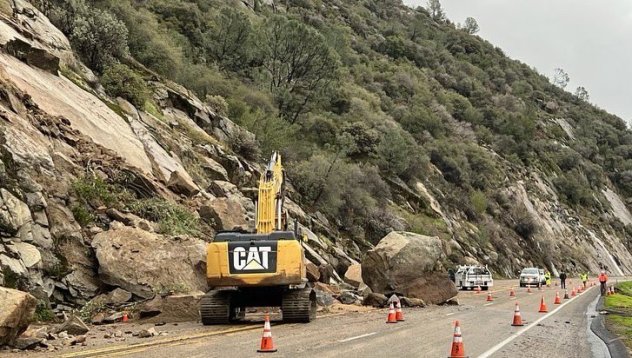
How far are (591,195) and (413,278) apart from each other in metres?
75.0

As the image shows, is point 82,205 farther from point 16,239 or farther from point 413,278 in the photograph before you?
point 413,278

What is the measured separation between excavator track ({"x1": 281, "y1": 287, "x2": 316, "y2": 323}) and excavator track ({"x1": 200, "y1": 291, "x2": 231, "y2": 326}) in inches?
57.7

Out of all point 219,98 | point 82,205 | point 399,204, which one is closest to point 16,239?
point 82,205

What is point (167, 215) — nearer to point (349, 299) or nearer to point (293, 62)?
point (349, 299)

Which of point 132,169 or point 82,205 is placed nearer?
point 82,205

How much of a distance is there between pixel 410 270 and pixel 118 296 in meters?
12.3

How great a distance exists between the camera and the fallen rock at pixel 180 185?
23.9 m

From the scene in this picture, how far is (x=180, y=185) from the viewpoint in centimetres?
2411

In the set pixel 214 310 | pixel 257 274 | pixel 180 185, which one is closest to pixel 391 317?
pixel 257 274

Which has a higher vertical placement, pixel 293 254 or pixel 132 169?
pixel 132 169

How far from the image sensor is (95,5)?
37688mm

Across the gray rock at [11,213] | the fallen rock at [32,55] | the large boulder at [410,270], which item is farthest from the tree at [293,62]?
the gray rock at [11,213]

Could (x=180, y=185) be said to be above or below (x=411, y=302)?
above

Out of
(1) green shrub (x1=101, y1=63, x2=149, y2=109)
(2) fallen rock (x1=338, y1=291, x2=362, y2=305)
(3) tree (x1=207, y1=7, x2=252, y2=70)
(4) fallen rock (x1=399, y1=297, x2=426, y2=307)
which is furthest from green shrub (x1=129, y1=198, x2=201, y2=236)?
(3) tree (x1=207, y1=7, x2=252, y2=70)
